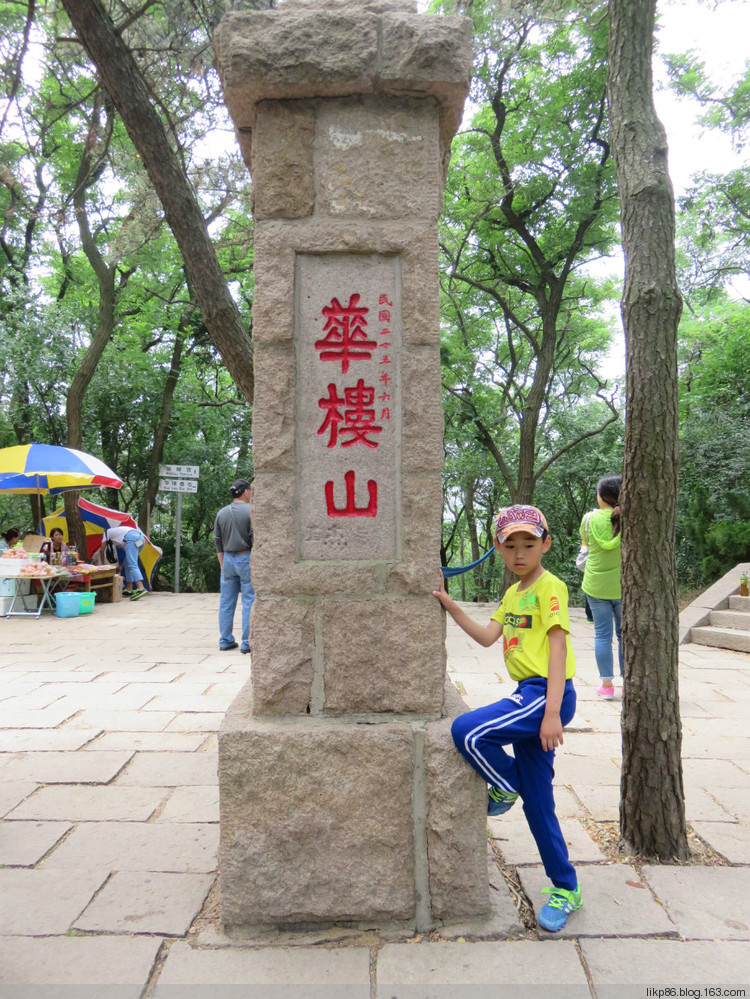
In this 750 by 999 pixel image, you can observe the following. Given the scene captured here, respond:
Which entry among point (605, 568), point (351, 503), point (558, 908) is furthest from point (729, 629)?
point (351, 503)

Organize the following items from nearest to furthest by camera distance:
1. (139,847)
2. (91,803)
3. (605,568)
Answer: (139,847) → (91,803) → (605,568)

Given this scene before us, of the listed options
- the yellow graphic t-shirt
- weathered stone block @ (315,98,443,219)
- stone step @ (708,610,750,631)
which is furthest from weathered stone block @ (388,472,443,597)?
stone step @ (708,610,750,631)

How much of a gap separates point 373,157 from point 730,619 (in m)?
7.09

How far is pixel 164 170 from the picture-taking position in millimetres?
3908

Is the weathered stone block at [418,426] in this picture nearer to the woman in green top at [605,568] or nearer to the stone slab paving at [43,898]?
the stone slab paving at [43,898]

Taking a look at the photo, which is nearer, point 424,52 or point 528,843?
point 424,52

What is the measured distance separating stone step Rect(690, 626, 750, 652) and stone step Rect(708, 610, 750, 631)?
9 cm

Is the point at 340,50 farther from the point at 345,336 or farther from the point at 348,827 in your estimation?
the point at 348,827

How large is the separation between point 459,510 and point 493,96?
41.0 feet

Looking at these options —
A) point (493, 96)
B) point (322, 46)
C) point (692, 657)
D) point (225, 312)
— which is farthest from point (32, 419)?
point (322, 46)

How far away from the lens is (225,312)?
4121 mm

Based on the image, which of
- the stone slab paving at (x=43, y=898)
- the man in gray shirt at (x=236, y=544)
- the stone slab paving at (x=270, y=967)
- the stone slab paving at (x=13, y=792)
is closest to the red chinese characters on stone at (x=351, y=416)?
the stone slab paving at (x=270, y=967)

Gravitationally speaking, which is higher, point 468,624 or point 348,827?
point 468,624

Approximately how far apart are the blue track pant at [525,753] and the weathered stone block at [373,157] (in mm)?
1621
